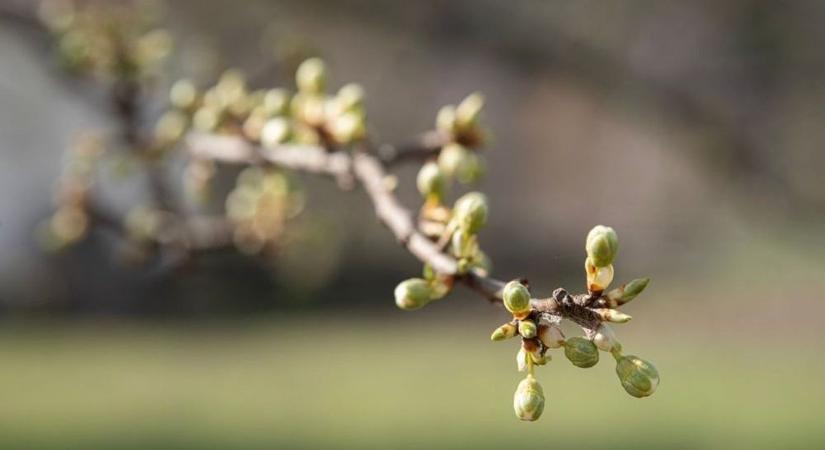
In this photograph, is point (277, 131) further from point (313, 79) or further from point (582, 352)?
point (582, 352)

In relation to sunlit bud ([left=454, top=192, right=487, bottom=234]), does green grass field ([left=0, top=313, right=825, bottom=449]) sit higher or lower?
higher

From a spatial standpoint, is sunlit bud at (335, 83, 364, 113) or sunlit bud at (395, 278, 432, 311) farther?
sunlit bud at (335, 83, 364, 113)

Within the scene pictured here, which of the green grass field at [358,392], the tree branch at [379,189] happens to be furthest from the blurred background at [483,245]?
the tree branch at [379,189]

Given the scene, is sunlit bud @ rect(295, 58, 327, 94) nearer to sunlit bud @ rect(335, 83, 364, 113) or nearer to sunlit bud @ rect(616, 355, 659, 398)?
sunlit bud @ rect(335, 83, 364, 113)

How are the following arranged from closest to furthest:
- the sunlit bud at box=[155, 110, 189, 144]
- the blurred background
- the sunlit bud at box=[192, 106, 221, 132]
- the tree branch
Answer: the tree branch
the sunlit bud at box=[192, 106, 221, 132]
the sunlit bud at box=[155, 110, 189, 144]
the blurred background

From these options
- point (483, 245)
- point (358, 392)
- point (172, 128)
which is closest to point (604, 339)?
point (172, 128)

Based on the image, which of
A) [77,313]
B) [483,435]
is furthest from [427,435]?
[77,313]

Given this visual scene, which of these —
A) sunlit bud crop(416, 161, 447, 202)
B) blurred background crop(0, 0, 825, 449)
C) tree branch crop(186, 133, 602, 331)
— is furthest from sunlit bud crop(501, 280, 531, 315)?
blurred background crop(0, 0, 825, 449)

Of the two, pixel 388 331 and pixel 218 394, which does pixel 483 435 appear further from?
pixel 388 331
